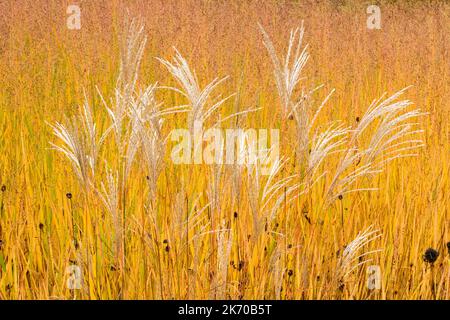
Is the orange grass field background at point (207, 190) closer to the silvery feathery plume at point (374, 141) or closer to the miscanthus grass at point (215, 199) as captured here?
the miscanthus grass at point (215, 199)

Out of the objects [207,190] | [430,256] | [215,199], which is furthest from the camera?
[207,190]

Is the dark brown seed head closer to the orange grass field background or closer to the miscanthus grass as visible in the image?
the orange grass field background

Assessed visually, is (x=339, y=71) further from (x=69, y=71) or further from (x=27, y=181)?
(x=27, y=181)

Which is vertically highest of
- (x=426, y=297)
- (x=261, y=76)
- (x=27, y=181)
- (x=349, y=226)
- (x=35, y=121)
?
(x=261, y=76)

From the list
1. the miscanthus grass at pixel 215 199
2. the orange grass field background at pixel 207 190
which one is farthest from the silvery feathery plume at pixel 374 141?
the orange grass field background at pixel 207 190

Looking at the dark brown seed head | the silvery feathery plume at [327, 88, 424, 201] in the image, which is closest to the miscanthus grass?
the silvery feathery plume at [327, 88, 424, 201]

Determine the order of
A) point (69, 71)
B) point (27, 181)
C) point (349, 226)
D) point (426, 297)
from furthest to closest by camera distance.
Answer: point (69, 71), point (27, 181), point (349, 226), point (426, 297)

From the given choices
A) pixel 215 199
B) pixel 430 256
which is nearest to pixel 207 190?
pixel 215 199

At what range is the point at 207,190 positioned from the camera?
197 centimetres

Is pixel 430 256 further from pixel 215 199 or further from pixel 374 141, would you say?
pixel 215 199

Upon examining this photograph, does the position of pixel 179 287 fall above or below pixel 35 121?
below

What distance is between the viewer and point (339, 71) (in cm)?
363

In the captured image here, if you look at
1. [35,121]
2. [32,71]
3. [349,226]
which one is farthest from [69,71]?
[349,226]

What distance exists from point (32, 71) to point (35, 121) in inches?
28.9
